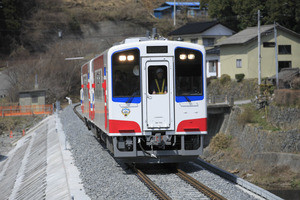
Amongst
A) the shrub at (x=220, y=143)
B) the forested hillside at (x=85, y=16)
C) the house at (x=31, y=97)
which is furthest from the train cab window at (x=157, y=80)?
the forested hillside at (x=85, y=16)

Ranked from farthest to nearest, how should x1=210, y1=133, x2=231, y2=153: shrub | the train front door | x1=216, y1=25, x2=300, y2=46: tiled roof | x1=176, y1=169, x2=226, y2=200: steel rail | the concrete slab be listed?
x1=216, y1=25, x2=300, y2=46: tiled roof → x1=210, y1=133, x2=231, y2=153: shrub → the train front door → the concrete slab → x1=176, y1=169, x2=226, y2=200: steel rail

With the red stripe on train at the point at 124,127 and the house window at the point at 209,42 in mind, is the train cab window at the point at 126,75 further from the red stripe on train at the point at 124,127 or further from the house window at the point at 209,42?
the house window at the point at 209,42

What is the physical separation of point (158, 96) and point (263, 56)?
30385 millimetres

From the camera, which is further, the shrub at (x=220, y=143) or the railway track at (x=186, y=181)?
the shrub at (x=220, y=143)

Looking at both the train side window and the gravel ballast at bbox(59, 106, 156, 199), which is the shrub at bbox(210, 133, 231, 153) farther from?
the train side window

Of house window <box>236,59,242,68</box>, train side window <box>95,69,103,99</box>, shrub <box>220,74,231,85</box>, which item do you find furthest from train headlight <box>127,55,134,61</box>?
house window <box>236,59,242,68</box>

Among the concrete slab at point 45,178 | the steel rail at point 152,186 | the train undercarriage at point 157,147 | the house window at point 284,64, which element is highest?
the house window at point 284,64

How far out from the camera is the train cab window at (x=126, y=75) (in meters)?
10.5

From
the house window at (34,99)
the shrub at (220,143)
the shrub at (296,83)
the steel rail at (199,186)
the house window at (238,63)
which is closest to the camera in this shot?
the steel rail at (199,186)

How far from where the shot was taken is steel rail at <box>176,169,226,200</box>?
8.32 m

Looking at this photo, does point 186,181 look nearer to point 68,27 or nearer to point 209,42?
point 209,42

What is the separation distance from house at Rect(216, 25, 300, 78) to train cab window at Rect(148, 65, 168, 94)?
29.3 meters

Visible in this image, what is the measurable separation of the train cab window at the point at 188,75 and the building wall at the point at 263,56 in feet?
95.0

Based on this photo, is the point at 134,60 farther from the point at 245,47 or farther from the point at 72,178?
the point at 245,47
